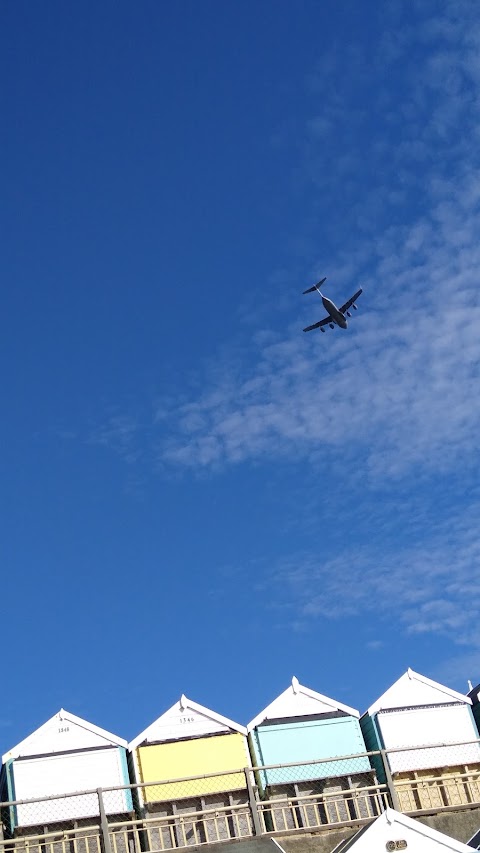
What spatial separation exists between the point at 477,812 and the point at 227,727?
962cm

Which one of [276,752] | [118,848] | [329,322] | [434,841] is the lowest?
[434,841]

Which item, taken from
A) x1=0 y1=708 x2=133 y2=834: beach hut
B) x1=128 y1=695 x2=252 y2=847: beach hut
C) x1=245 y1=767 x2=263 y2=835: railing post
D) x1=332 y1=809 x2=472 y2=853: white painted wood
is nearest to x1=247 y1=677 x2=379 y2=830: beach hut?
x1=128 y1=695 x2=252 y2=847: beach hut

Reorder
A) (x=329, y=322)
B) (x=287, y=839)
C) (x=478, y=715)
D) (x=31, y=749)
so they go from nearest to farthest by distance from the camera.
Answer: (x=287, y=839) < (x=31, y=749) < (x=478, y=715) < (x=329, y=322)

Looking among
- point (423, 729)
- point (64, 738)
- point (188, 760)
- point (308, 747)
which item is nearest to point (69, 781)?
point (64, 738)

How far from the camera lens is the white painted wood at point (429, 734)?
26609 mm

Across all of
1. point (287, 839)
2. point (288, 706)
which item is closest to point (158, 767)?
point (288, 706)

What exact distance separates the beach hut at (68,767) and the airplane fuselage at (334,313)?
27.5 m

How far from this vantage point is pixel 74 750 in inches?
1005

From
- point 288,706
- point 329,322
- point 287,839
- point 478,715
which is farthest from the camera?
point 329,322

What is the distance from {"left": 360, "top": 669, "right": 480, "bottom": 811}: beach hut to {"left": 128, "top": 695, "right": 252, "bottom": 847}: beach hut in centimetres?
417

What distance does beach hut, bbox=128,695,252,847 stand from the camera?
24.6 metres

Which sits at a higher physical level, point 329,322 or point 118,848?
point 329,322

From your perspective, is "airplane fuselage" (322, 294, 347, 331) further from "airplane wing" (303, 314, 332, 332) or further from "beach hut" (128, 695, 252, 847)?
"beach hut" (128, 695, 252, 847)

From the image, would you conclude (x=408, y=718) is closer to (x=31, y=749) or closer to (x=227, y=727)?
(x=227, y=727)
